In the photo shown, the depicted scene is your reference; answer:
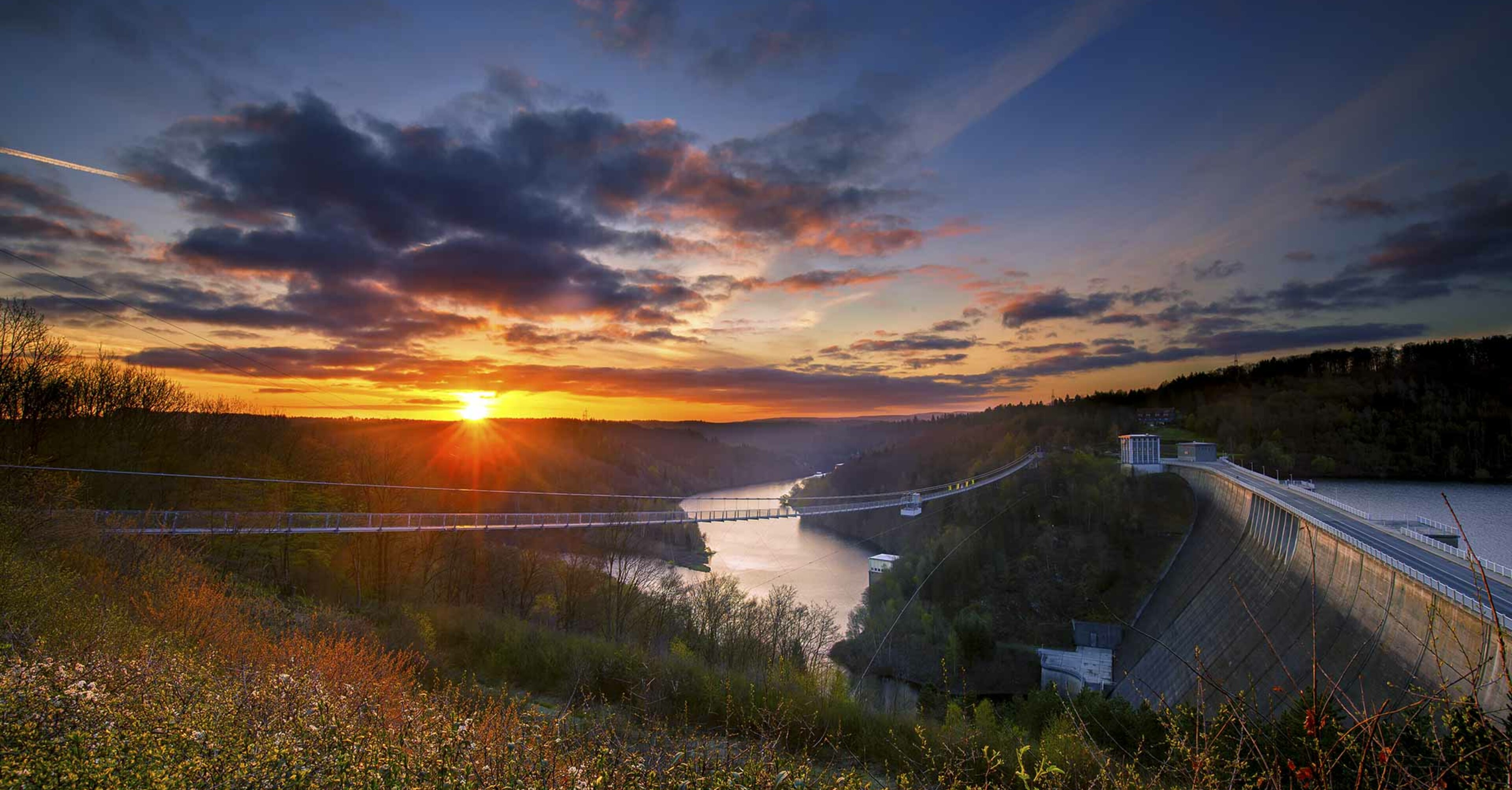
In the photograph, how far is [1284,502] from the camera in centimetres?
2734

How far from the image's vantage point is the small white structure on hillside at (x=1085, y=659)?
3338cm

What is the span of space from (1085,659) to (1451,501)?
23.8m

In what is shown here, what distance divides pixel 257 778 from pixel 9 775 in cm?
126

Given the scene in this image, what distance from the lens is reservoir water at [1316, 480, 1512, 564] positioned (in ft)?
132

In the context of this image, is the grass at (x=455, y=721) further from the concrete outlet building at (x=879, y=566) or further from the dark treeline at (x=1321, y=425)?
the dark treeline at (x=1321, y=425)

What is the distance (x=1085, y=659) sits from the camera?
3484 cm

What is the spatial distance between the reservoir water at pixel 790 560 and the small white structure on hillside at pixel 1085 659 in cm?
1155

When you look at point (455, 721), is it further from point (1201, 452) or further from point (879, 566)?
point (1201, 452)

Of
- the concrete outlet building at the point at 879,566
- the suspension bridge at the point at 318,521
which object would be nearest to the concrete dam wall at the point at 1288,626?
the concrete outlet building at the point at 879,566

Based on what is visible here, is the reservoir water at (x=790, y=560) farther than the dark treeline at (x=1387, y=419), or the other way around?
the dark treeline at (x=1387, y=419)

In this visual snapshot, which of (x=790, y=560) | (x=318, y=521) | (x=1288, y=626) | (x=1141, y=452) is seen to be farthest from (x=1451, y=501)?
(x=318, y=521)

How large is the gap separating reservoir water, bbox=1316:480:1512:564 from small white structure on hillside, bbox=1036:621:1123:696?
53.0 ft

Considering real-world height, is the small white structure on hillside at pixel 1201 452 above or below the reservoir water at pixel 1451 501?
above

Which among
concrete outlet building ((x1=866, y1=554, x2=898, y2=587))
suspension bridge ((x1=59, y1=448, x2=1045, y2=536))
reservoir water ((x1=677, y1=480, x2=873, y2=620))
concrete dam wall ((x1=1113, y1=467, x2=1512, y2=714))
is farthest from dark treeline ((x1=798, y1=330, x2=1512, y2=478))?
suspension bridge ((x1=59, y1=448, x2=1045, y2=536))
